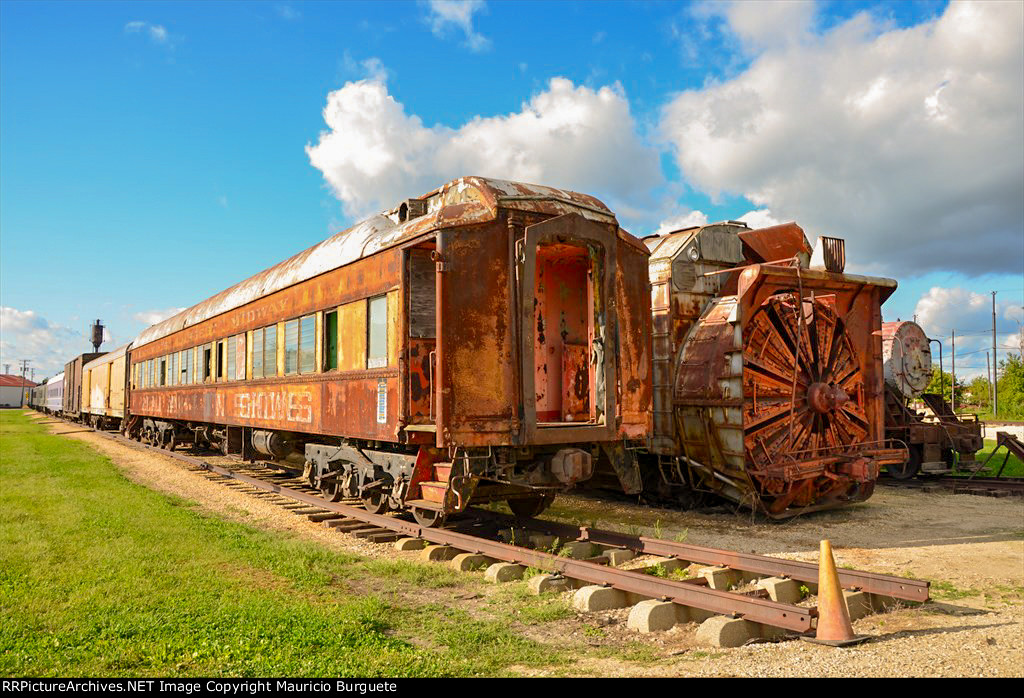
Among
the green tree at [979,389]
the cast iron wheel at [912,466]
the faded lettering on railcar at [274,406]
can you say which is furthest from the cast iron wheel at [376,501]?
the green tree at [979,389]

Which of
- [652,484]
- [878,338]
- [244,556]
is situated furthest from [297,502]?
[878,338]

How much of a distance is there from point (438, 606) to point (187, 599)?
1.98 metres

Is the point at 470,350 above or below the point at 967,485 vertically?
above

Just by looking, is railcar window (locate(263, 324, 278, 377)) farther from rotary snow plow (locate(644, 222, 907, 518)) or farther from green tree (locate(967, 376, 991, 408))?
green tree (locate(967, 376, 991, 408))

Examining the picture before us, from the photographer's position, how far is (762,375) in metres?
11.2

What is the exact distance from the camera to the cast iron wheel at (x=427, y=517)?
27.6 ft

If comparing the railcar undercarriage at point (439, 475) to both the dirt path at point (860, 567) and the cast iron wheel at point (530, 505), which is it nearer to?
the cast iron wheel at point (530, 505)

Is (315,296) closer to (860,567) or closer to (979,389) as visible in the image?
(860,567)

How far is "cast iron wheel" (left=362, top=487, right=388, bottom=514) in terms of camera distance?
31.5 ft

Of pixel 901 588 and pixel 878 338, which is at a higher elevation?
pixel 878 338

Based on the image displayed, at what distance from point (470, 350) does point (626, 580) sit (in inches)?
112

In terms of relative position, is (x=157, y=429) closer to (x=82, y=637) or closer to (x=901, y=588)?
(x=82, y=637)

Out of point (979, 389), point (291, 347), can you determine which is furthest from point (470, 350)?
point (979, 389)

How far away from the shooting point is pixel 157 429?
23.2 meters
